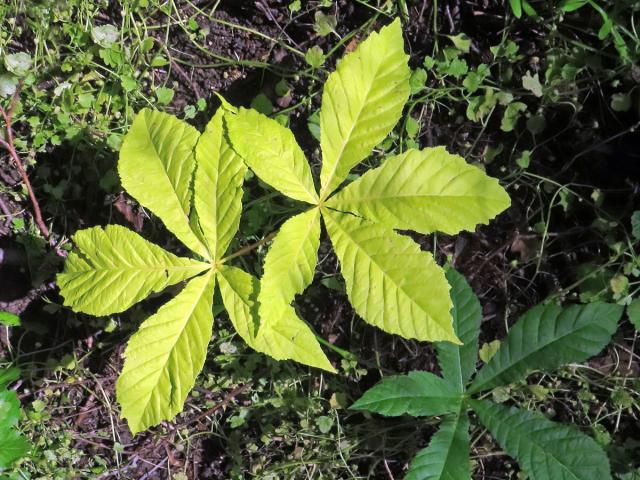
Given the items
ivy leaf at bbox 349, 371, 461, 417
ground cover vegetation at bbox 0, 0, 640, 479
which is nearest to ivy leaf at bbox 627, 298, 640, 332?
ground cover vegetation at bbox 0, 0, 640, 479

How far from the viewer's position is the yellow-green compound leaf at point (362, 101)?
1.50 meters

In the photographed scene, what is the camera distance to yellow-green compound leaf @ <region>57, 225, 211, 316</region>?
159cm

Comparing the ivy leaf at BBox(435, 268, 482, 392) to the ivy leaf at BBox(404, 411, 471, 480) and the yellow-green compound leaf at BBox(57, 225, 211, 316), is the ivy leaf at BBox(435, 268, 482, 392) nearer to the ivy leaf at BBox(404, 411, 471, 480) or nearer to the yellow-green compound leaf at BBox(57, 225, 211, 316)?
the ivy leaf at BBox(404, 411, 471, 480)

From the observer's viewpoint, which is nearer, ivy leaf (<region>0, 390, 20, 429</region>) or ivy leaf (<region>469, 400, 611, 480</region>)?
ivy leaf (<region>469, 400, 611, 480</region>)

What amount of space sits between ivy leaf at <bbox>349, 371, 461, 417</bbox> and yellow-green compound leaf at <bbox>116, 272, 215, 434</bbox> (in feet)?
1.64

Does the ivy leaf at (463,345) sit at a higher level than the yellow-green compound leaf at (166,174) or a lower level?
lower

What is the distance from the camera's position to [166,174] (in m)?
1.64

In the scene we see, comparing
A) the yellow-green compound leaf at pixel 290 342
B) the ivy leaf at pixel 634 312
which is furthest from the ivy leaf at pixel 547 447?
the yellow-green compound leaf at pixel 290 342

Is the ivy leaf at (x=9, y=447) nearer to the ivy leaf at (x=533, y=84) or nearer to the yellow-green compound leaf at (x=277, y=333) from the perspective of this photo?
the yellow-green compound leaf at (x=277, y=333)

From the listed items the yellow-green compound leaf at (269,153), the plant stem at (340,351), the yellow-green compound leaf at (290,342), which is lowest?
the plant stem at (340,351)

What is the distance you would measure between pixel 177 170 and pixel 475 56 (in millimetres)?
1124

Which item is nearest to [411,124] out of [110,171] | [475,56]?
[475,56]

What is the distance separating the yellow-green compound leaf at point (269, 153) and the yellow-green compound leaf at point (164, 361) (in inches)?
14.9

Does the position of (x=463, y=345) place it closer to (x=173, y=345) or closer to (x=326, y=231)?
(x=326, y=231)
